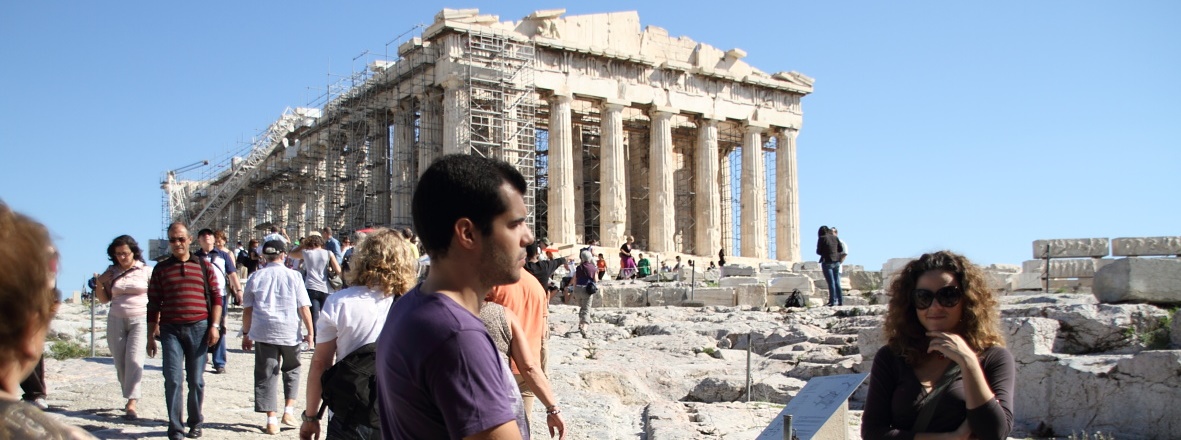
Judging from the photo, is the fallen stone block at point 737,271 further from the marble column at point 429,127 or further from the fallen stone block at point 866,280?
the marble column at point 429,127

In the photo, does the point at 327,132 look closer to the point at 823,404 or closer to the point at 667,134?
the point at 667,134

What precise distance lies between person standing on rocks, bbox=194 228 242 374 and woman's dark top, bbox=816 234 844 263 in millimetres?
8897

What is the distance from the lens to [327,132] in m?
37.2

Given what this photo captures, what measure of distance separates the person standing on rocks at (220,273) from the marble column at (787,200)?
28.7 metres

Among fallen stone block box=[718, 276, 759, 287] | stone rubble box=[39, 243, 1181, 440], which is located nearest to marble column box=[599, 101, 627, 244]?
fallen stone block box=[718, 276, 759, 287]

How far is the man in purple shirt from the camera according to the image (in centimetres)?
204

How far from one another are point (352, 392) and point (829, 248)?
1275cm

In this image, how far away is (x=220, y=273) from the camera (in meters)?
9.01

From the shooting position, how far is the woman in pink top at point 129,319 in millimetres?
7266

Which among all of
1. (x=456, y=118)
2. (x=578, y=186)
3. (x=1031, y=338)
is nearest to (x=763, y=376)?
(x=1031, y=338)

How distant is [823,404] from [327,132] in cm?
3567

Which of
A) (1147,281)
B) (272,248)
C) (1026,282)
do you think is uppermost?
(272,248)

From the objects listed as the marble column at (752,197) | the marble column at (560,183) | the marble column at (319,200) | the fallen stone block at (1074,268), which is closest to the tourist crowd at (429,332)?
the fallen stone block at (1074,268)

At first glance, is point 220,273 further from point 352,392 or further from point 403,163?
point 403,163
